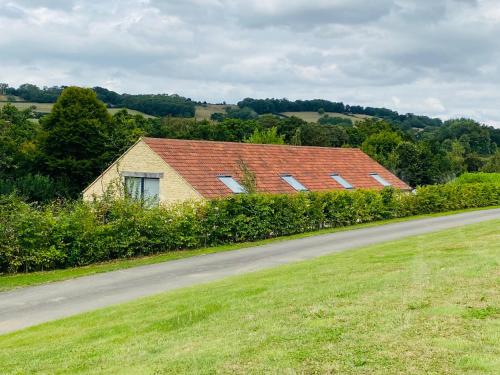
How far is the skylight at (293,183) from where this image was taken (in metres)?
36.2

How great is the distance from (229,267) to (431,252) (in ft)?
21.6

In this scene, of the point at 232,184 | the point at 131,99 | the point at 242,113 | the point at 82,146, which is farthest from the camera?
the point at 242,113

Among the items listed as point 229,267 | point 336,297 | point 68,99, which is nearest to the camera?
point 336,297

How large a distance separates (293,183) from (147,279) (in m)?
20.3

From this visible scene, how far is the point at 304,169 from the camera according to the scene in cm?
3928

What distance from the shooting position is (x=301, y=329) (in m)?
8.50

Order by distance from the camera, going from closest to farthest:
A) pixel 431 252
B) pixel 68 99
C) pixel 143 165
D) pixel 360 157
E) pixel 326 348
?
pixel 326 348
pixel 431 252
pixel 143 165
pixel 360 157
pixel 68 99

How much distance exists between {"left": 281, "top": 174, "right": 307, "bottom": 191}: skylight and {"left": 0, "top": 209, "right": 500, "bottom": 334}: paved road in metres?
9.29

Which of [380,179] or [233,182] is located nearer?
[233,182]

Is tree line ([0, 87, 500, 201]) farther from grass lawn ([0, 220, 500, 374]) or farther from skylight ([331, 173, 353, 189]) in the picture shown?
grass lawn ([0, 220, 500, 374])

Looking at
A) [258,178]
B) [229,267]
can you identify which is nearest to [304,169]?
[258,178]

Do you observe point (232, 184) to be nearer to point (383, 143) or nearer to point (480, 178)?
point (480, 178)

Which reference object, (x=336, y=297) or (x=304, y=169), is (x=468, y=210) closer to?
(x=304, y=169)

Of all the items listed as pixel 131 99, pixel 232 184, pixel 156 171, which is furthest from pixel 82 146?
pixel 131 99
